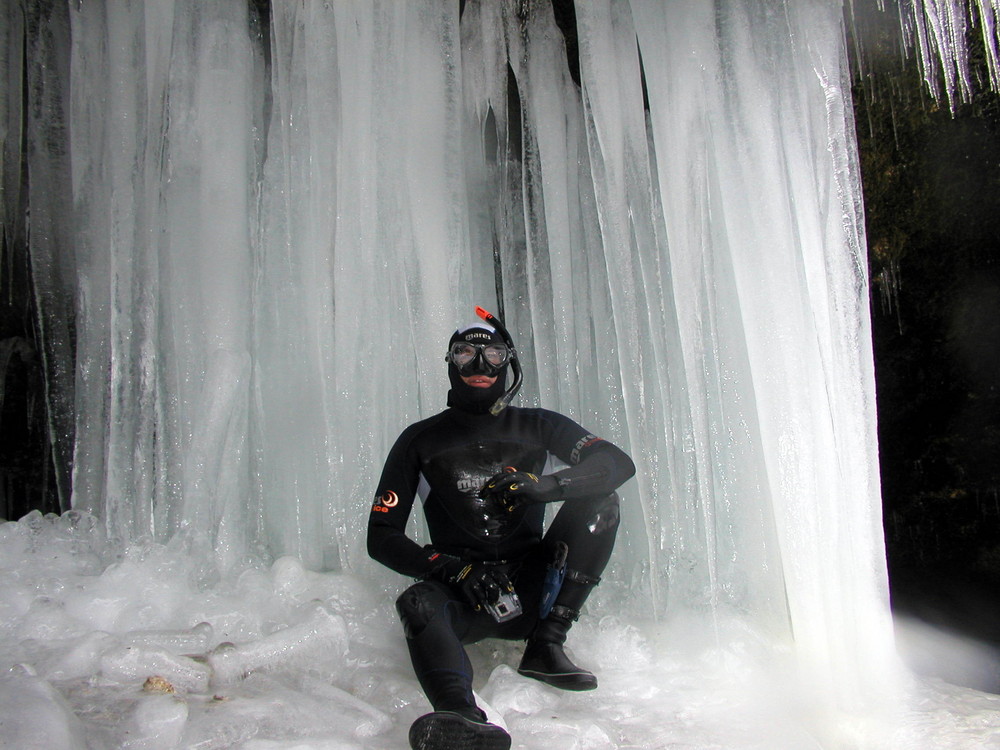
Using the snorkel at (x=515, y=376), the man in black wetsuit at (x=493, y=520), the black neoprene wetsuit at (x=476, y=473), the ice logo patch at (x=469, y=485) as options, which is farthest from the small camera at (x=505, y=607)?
the snorkel at (x=515, y=376)

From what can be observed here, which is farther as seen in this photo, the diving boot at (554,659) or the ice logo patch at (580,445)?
the ice logo patch at (580,445)

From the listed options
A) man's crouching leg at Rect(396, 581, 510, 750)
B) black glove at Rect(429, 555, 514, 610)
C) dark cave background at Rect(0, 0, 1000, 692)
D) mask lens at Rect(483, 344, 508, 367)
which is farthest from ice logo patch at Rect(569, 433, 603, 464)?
dark cave background at Rect(0, 0, 1000, 692)

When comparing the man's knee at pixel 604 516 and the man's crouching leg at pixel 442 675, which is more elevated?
the man's knee at pixel 604 516

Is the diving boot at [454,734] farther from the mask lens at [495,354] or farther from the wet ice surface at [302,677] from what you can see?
the mask lens at [495,354]

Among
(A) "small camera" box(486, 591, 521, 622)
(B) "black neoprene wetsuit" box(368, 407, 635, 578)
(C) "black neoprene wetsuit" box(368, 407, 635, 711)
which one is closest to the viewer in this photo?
(A) "small camera" box(486, 591, 521, 622)

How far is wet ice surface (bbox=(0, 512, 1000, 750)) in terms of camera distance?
1.95 meters

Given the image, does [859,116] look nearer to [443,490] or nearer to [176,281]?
[443,490]

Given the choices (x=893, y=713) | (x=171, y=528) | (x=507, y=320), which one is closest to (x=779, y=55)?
(x=507, y=320)

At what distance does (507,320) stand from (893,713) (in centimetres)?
261

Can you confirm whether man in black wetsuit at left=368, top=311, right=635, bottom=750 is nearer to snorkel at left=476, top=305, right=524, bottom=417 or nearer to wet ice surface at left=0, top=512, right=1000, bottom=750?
snorkel at left=476, top=305, right=524, bottom=417

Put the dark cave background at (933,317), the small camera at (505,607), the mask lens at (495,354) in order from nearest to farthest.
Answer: the small camera at (505,607) < the mask lens at (495,354) < the dark cave background at (933,317)

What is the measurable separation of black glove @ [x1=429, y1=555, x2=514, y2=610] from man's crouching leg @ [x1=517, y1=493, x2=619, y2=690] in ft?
0.63

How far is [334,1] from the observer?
12.7 feet

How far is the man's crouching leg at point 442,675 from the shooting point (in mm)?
1718
